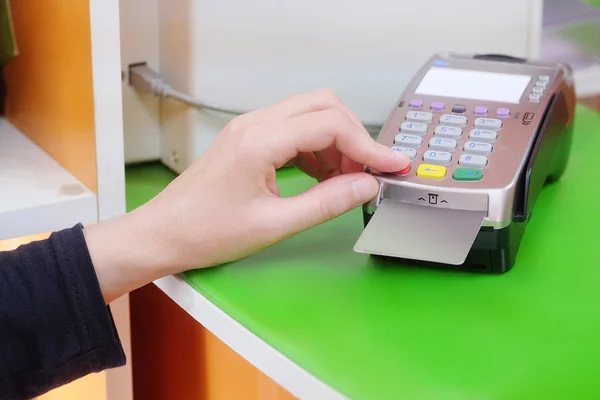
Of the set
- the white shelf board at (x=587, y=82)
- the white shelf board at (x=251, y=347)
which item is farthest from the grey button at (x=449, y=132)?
the white shelf board at (x=587, y=82)

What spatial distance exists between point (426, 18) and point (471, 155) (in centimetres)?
20

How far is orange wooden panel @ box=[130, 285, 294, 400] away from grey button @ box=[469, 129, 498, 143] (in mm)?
198

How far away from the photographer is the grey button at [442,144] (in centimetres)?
52

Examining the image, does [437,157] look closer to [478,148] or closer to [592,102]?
[478,148]

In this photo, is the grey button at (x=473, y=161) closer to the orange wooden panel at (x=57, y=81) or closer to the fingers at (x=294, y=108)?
the fingers at (x=294, y=108)

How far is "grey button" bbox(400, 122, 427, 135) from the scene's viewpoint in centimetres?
54

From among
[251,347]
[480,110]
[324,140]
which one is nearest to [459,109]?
[480,110]

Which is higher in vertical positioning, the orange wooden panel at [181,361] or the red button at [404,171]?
the red button at [404,171]

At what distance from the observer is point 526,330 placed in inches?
17.0

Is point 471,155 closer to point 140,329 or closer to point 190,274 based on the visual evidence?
point 190,274

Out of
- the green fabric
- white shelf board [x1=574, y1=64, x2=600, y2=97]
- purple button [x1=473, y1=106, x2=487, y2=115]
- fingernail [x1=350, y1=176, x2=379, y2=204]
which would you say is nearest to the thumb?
fingernail [x1=350, y1=176, x2=379, y2=204]

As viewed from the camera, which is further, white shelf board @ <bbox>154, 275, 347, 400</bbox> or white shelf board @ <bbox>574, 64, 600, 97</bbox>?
white shelf board @ <bbox>574, 64, 600, 97</bbox>

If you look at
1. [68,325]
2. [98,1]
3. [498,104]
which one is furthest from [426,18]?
[68,325]

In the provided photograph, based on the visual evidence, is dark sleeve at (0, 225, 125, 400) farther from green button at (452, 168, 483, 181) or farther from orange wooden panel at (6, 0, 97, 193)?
green button at (452, 168, 483, 181)
